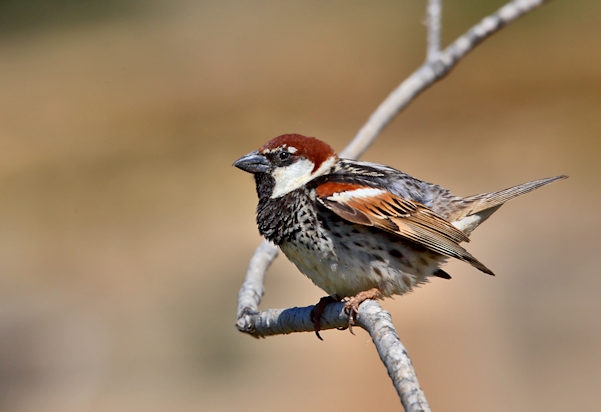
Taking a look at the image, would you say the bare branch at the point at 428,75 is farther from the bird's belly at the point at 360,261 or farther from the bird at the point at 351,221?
the bird's belly at the point at 360,261

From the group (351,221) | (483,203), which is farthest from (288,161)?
(483,203)

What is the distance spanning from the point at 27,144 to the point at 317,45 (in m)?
3.42

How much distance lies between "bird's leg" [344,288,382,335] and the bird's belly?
0.22 ft

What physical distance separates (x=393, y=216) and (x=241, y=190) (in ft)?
19.3

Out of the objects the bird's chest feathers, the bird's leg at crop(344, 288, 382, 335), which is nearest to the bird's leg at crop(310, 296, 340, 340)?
the bird's leg at crop(344, 288, 382, 335)

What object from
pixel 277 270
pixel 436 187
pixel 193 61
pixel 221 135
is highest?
pixel 193 61

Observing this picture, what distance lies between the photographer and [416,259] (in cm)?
368

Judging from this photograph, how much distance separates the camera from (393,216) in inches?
144

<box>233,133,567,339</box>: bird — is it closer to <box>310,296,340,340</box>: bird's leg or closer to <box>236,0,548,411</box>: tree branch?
<box>310,296,340,340</box>: bird's leg

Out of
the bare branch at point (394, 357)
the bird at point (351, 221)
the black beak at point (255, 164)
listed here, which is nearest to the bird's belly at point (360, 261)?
the bird at point (351, 221)

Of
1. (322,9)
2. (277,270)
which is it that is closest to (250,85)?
(322,9)

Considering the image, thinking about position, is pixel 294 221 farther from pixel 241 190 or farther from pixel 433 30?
pixel 241 190

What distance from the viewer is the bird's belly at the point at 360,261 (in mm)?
3506

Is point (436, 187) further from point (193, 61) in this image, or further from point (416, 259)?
point (193, 61)
